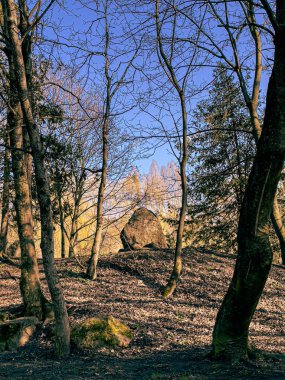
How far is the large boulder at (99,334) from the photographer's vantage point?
5.48 metres

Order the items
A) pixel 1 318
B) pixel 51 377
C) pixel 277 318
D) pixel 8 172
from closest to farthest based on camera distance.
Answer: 1. pixel 51 377
2. pixel 1 318
3. pixel 277 318
4. pixel 8 172

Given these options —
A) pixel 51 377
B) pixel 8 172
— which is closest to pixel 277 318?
pixel 51 377

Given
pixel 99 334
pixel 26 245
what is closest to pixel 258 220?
pixel 99 334

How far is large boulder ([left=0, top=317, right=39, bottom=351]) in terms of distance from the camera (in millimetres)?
5562

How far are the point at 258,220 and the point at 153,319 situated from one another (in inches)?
137

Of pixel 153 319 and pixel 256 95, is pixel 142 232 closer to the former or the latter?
pixel 256 95

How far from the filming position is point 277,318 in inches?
316

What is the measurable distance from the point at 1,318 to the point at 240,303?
3.96 meters

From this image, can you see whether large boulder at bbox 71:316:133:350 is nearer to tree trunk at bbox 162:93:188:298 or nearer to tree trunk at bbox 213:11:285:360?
tree trunk at bbox 213:11:285:360

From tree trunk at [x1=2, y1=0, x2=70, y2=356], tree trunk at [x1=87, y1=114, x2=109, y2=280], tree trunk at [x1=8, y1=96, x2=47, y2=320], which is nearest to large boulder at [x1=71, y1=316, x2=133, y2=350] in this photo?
tree trunk at [x1=2, y1=0, x2=70, y2=356]

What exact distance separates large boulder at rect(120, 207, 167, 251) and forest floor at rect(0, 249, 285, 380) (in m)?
1.88

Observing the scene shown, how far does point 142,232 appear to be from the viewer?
13453 mm

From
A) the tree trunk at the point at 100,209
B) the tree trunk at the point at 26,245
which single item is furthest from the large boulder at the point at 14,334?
the tree trunk at the point at 100,209

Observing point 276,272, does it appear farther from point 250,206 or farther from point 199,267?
point 250,206
